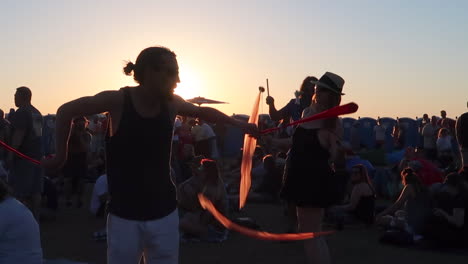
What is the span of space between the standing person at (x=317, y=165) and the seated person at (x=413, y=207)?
13.0 feet

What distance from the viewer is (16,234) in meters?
4.61

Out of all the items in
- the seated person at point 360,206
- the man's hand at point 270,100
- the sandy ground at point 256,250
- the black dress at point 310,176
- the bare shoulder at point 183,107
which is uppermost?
the man's hand at point 270,100

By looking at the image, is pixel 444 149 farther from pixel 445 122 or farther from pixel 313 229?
pixel 313 229

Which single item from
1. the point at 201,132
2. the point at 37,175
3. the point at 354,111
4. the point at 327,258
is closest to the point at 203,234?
the point at 37,175

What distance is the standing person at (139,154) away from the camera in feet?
10.9

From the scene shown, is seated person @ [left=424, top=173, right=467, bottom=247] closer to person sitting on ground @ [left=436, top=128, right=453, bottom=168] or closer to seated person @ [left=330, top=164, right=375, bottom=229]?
seated person @ [left=330, top=164, right=375, bottom=229]

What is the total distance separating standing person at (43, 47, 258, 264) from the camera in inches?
131

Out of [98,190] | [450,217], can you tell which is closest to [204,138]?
[98,190]

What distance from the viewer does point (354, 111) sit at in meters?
4.00

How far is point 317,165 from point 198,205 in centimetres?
436

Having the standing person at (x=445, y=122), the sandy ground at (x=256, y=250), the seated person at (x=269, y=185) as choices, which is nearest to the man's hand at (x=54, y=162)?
the sandy ground at (x=256, y=250)

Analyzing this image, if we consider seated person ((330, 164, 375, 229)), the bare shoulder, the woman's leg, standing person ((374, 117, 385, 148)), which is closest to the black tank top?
the bare shoulder

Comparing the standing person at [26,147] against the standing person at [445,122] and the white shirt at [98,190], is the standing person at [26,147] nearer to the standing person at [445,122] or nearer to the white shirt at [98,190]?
the white shirt at [98,190]

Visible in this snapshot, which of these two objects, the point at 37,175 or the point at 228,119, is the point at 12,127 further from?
the point at 228,119
